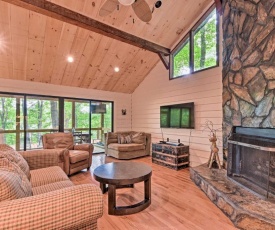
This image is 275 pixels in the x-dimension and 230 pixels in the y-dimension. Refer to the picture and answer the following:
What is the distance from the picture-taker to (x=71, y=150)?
4227 mm

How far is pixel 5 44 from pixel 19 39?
348mm

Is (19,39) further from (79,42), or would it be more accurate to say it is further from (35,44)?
(79,42)

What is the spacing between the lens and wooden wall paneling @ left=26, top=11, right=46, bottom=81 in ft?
11.5

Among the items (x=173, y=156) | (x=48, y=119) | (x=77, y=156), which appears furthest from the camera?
(x=48, y=119)

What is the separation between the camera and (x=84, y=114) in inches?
249

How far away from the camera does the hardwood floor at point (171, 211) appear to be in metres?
2.08

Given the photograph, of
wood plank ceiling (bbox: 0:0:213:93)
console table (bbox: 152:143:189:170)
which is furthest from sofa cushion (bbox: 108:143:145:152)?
wood plank ceiling (bbox: 0:0:213:93)

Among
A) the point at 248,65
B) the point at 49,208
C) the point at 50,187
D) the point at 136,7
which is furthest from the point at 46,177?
the point at 248,65

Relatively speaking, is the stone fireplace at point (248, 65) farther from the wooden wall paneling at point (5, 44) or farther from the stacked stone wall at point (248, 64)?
the wooden wall paneling at point (5, 44)

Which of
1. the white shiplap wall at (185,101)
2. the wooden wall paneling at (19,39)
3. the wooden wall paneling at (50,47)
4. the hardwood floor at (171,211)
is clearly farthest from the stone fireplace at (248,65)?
the wooden wall paneling at (19,39)

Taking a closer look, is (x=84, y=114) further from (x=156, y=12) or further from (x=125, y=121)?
(x=156, y=12)

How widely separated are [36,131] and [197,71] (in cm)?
504

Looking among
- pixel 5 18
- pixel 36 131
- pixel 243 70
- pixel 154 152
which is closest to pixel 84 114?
pixel 36 131

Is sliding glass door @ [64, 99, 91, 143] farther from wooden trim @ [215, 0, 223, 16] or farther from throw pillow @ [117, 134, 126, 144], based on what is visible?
wooden trim @ [215, 0, 223, 16]
